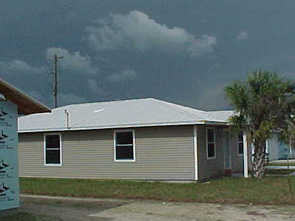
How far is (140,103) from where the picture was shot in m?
21.6

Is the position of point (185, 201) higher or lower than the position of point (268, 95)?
lower

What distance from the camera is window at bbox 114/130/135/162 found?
1911 centimetres

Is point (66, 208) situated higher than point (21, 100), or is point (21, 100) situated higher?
point (21, 100)

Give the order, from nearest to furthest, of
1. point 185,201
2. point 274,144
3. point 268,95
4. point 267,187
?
1. point 185,201
2. point 267,187
3. point 268,95
4. point 274,144

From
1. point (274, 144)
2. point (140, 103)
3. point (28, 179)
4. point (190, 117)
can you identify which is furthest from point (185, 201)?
point (274, 144)

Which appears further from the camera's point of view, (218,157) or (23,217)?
(218,157)

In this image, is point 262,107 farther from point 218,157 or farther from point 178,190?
point 178,190

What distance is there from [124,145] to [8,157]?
27.3 ft

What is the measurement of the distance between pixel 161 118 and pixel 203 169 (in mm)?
2753

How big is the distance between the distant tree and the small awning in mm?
8847

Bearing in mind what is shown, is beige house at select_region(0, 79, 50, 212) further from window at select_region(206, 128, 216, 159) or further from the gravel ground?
window at select_region(206, 128, 216, 159)

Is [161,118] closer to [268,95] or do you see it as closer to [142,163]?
[142,163]

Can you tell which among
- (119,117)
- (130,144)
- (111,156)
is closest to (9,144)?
(130,144)

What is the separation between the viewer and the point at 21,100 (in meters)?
11.8
